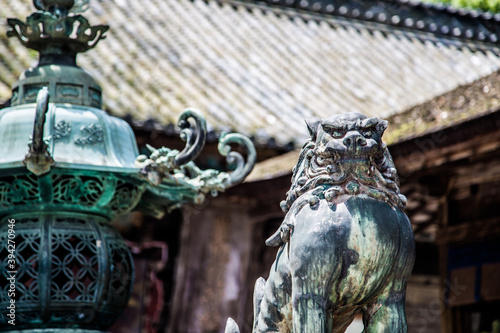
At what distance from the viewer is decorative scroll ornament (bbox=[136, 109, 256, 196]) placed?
410 centimetres

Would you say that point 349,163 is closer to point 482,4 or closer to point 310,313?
point 310,313

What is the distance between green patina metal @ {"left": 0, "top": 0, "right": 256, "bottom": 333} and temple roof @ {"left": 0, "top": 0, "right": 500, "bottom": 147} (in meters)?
3.35

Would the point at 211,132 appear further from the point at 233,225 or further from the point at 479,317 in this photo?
the point at 479,317

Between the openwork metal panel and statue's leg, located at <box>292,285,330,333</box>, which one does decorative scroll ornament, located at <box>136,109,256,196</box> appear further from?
statue's leg, located at <box>292,285,330,333</box>

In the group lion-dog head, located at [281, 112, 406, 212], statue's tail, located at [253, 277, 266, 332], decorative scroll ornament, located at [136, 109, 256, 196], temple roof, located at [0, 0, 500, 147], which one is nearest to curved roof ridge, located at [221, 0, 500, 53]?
temple roof, located at [0, 0, 500, 147]

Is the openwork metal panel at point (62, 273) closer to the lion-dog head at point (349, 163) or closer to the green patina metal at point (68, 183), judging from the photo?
the green patina metal at point (68, 183)

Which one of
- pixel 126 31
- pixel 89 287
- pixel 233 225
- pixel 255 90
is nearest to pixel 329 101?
pixel 255 90

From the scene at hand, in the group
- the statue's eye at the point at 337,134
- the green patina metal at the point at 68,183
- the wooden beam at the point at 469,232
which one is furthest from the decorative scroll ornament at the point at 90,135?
the wooden beam at the point at 469,232

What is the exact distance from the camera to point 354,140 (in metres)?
2.80

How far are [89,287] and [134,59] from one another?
5.89 metres

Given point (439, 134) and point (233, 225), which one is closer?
point (439, 134)

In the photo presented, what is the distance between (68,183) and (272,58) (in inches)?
275

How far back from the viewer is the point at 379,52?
39.2 ft

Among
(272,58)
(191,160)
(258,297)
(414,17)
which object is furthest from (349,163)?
(414,17)
